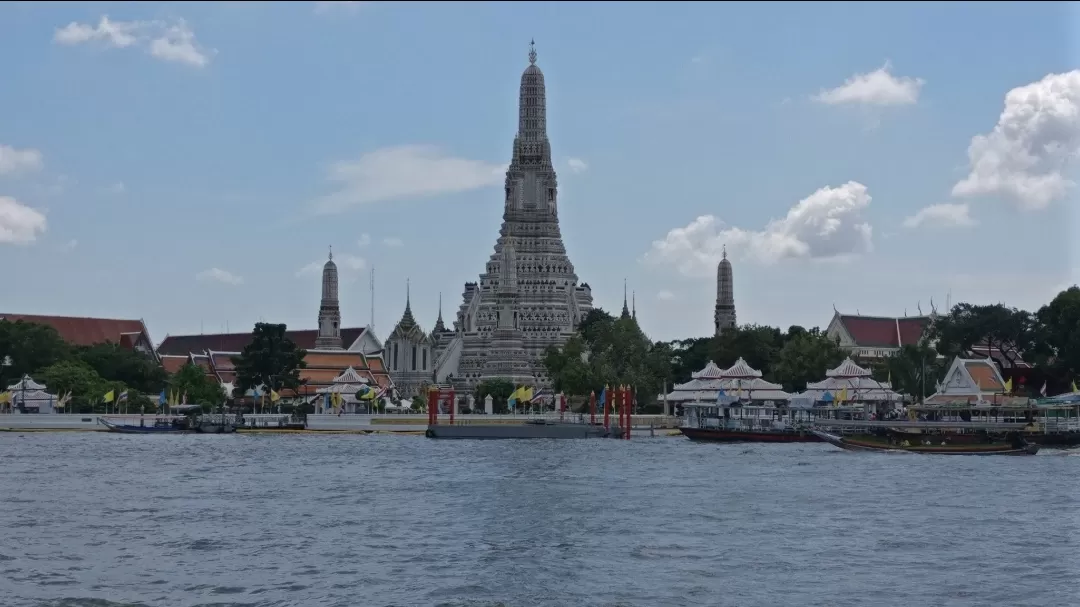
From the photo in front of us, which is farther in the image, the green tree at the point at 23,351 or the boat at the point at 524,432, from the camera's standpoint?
the green tree at the point at 23,351

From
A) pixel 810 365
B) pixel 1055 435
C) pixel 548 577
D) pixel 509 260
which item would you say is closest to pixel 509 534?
pixel 548 577

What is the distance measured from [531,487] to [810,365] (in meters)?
65.6

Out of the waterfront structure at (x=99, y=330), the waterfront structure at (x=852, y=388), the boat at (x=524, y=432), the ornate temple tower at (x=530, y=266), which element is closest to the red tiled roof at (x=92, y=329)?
the waterfront structure at (x=99, y=330)

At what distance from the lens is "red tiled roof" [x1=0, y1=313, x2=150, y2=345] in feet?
466

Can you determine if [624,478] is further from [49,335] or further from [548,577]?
[49,335]

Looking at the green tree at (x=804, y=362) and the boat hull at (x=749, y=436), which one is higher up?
the green tree at (x=804, y=362)

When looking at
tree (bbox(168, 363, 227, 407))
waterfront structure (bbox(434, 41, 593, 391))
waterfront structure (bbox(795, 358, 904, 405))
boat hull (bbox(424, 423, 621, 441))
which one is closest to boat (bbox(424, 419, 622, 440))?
boat hull (bbox(424, 423, 621, 441))

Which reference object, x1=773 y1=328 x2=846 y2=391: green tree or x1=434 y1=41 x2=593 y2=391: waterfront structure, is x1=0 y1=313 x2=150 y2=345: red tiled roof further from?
x1=773 y1=328 x2=846 y2=391: green tree

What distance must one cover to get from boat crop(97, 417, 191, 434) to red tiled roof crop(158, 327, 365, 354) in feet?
172

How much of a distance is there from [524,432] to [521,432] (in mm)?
256

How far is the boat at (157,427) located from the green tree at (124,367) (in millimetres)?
16722

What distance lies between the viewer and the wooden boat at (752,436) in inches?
3656

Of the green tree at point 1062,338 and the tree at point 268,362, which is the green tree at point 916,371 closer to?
the green tree at point 1062,338

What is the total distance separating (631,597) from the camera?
30.6m
